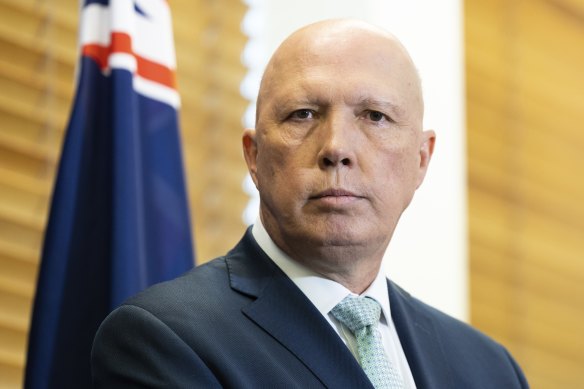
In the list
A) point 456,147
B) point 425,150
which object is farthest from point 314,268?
point 456,147

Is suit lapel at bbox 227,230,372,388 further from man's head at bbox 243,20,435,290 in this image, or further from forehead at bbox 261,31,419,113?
forehead at bbox 261,31,419,113

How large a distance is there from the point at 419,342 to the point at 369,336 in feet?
0.67

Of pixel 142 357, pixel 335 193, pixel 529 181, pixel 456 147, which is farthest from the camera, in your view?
pixel 529 181

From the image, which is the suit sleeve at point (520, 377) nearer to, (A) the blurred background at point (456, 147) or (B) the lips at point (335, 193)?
(B) the lips at point (335, 193)

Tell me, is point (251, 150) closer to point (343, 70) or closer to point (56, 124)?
point (343, 70)

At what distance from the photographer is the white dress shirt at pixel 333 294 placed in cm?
191

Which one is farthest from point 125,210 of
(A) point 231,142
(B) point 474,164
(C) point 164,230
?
(B) point 474,164

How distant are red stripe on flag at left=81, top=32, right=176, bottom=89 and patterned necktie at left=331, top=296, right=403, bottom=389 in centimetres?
80

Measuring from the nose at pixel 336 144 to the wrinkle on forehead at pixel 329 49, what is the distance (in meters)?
0.14

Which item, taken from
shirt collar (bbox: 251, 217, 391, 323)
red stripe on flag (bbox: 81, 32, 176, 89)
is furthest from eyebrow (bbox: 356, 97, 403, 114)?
red stripe on flag (bbox: 81, 32, 176, 89)

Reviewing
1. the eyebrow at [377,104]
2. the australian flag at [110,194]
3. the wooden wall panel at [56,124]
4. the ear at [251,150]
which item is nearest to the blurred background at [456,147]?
the wooden wall panel at [56,124]

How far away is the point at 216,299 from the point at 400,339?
1.21 feet

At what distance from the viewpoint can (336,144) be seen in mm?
1848

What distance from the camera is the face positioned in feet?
6.12
